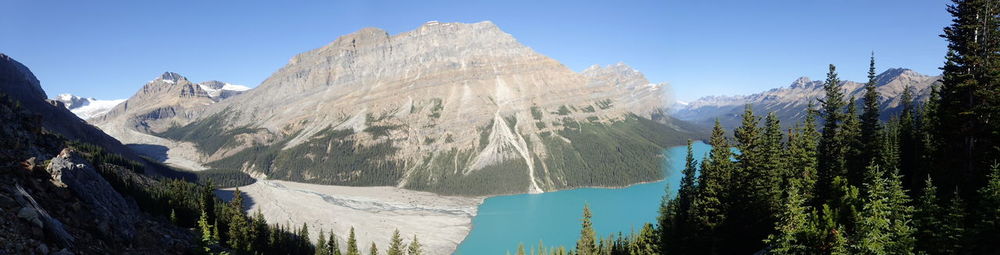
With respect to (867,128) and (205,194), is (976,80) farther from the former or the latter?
(205,194)

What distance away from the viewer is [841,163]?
43875 mm

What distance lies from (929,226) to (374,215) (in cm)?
14793

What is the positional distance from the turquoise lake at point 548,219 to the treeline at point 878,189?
271ft

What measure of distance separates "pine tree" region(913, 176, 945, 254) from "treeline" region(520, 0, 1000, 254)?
0.06m

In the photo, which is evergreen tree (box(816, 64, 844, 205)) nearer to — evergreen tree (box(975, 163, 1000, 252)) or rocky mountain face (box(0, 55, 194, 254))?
evergreen tree (box(975, 163, 1000, 252))

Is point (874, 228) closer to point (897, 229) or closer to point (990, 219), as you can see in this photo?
point (897, 229)

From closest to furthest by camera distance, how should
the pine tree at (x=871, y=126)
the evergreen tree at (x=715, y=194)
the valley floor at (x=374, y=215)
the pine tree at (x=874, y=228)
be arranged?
the pine tree at (x=874, y=228)
the evergreen tree at (x=715, y=194)
the pine tree at (x=871, y=126)
the valley floor at (x=374, y=215)

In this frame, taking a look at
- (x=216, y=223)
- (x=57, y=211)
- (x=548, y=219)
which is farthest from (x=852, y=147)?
(x=548, y=219)

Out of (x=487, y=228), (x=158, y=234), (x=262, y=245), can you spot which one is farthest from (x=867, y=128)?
(x=487, y=228)

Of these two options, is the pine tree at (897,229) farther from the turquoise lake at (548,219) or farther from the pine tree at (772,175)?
the turquoise lake at (548,219)

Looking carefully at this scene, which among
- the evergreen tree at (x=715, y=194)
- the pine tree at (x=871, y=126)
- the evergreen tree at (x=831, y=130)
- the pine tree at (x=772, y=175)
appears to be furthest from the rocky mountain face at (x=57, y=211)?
the pine tree at (x=871, y=126)

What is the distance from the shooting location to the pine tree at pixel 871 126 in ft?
154

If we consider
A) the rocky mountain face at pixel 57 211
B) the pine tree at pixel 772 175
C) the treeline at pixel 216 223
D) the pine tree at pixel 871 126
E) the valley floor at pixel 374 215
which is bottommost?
the valley floor at pixel 374 215

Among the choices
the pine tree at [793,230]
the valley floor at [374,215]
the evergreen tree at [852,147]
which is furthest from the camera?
the valley floor at [374,215]
